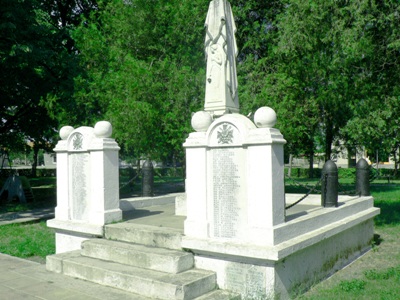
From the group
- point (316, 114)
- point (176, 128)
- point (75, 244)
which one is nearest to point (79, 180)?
point (75, 244)

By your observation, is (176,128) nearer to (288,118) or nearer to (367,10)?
(288,118)

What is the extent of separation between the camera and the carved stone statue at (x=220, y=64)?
27.4 feet

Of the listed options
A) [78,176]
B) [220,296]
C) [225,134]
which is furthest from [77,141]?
[220,296]

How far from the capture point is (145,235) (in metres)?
7.08

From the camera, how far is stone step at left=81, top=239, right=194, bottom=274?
6242 mm

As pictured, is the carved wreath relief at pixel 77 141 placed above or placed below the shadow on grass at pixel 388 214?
above

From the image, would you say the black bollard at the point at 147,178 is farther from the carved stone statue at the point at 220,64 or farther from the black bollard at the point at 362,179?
the black bollard at the point at 362,179

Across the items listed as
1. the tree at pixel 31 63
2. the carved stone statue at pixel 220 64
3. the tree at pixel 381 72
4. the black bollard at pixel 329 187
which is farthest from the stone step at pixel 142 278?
the tree at pixel 31 63

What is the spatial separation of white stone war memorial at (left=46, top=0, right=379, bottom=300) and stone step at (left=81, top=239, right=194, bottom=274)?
15 millimetres

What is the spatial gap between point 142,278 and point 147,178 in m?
5.18

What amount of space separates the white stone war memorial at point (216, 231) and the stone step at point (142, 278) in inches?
0.6

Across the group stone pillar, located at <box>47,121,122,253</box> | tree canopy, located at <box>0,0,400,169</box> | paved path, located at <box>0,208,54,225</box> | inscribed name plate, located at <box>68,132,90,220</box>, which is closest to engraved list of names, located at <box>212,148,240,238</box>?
stone pillar, located at <box>47,121,122,253</box>

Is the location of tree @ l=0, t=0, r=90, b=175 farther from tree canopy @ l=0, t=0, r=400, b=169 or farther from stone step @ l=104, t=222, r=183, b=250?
stone step @ l=104, t=222, r=183, b=250

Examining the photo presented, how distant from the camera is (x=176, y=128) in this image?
596 inches
